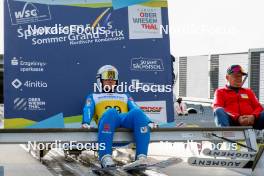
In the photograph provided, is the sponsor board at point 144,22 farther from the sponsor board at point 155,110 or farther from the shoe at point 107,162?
the shoe at point 107,162

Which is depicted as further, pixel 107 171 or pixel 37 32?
pixel 37 32

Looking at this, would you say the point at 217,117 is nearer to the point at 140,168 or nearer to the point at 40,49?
the point at 140,168

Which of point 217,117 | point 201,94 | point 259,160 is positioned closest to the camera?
point 259,160

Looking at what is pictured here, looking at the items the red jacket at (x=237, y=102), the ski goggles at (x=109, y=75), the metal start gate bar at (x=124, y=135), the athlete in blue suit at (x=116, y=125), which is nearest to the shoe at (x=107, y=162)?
Result: the athlete in blue suit at (x=116, y=125)

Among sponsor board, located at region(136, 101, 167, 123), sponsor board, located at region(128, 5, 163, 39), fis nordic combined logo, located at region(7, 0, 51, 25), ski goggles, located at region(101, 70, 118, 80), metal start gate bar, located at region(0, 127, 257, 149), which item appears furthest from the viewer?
sponsor board, located at region(136, 101, 167, 123)

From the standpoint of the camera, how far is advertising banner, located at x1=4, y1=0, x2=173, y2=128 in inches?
266

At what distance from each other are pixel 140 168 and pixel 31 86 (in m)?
2.26

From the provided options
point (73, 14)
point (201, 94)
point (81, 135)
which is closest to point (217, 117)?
point (81, 135)

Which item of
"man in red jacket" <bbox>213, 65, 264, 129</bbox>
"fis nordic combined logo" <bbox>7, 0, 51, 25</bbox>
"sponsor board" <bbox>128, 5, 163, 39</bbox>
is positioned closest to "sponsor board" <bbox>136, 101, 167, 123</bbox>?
"sponsor board" <bbox>128, 5, 163, 39</bbox>

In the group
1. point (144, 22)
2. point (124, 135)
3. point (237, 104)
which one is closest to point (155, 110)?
point (144, 22)

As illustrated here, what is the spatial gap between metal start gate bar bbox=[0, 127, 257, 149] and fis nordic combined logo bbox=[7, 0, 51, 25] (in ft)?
6.84

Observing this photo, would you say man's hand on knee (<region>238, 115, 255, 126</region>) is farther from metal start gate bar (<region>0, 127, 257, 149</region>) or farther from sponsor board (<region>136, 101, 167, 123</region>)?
sponsor board (<region>136, 101, 167, 123</region>)

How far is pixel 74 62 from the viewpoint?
7031 millimetres

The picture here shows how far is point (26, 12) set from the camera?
678 cm
